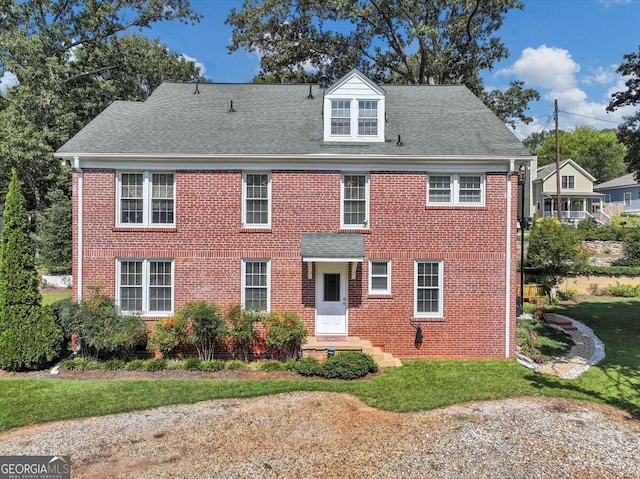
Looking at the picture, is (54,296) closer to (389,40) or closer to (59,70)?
(59,70)

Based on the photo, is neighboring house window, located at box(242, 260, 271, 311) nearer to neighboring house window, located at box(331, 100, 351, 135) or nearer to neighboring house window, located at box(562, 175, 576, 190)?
neighboring house window, located at box(331, 100, 351, 135)

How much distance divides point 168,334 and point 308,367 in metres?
4.00

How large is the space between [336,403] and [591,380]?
6.78 meters

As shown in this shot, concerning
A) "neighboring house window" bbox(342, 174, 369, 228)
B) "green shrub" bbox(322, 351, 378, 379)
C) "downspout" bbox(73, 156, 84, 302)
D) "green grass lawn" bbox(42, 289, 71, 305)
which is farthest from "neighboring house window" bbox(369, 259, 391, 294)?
"green grass lawn" bbox(42, 289, 71, 305)

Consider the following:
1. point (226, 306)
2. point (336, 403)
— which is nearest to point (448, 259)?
point (336, 403)

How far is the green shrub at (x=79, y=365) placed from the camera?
1070cm

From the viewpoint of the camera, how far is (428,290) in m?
12.2

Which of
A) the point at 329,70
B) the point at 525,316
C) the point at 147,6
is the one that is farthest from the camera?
the point at 329,70

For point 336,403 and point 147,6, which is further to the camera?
point 147,6

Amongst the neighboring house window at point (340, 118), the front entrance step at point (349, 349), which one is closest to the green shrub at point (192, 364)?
the front entrance step at point (349, 349)

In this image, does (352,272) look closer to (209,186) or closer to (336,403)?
(336,403)

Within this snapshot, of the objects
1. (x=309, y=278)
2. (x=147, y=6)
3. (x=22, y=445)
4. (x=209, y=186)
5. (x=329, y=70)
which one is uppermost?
(x=147, y=6)

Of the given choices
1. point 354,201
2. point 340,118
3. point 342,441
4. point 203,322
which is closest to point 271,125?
point 340,118

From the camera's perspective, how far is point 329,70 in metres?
28.7
